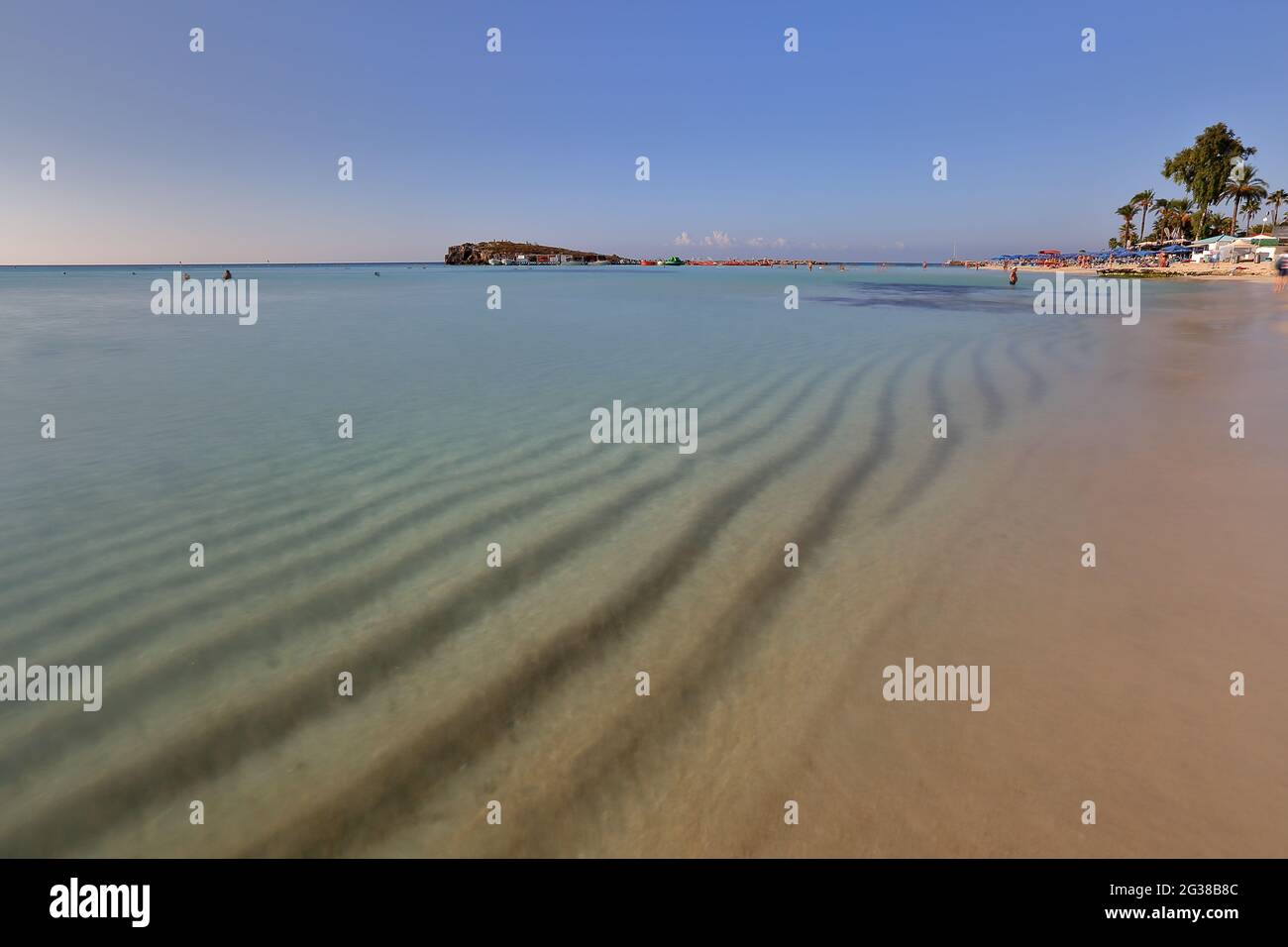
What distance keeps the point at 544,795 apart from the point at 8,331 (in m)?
39.3

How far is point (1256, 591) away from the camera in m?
5.40

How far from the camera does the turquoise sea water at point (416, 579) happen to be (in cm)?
362

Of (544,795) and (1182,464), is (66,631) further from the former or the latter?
(1182,464)

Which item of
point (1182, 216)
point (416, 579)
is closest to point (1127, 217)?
point (1182, 216)

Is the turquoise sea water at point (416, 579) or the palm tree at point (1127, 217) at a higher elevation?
the palm tree at point (1127, 217)

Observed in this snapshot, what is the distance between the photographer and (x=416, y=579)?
5.89 meters

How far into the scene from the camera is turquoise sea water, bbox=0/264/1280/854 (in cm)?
362

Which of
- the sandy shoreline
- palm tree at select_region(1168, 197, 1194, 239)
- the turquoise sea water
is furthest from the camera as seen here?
palm tree at select_region(1168, 197, 1194, 239)

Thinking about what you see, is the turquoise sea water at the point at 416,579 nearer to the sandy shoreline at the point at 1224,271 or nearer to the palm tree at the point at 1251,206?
the sandy shoreline at the point at 1224,271

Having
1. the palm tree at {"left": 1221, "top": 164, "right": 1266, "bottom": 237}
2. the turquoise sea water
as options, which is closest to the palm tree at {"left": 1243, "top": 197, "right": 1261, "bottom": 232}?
the palm tree at {"left": 1221, "top": 164, "right": 1266, "bottom": 237}

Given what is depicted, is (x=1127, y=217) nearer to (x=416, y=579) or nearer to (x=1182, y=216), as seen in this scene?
(x=1182, y=216)

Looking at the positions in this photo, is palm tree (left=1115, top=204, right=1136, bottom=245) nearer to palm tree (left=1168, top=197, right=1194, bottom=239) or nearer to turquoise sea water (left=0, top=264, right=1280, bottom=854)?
palm tree (left=1168, top=197, right=1194, bottom=239)

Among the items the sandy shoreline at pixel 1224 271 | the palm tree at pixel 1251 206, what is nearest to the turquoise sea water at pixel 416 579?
the sandy shoreline at pixel 1224 271
